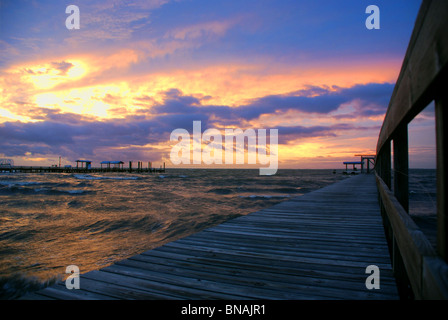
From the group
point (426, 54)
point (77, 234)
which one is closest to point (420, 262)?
point (426, 54)

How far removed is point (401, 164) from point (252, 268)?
1.83 m

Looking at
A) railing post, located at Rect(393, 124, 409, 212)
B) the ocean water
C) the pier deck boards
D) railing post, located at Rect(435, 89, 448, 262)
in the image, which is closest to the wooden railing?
railing post, located at Rect(435, 89, 448, 262)

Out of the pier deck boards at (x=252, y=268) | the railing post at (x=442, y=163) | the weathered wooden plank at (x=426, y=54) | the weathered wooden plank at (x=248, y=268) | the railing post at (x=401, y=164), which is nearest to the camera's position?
the weathered wooden plank at (x=426, y=54)

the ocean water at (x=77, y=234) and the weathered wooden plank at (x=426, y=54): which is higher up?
the weathered wooden plank at (x=426, y=54)

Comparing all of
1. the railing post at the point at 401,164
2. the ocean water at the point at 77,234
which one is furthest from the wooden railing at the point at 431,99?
the ocean water at the point at 77,234

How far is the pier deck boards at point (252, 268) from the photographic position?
198cm

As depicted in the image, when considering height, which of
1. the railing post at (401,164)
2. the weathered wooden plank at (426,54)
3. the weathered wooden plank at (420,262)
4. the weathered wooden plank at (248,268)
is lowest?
the weathered wooden plank at (248,268)

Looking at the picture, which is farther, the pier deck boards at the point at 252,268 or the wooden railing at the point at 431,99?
the pier deck boards at the point at 252,268

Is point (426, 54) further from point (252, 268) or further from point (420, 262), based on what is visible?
point (252, 268)

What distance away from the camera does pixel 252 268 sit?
250cm

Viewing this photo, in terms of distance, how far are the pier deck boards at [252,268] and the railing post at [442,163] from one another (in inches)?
42.6

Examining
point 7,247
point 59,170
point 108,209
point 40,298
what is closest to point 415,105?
point 40,298

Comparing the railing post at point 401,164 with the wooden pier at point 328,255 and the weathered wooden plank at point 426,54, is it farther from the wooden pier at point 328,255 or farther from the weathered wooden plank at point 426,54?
the weathered wooden plank at point 426,54
